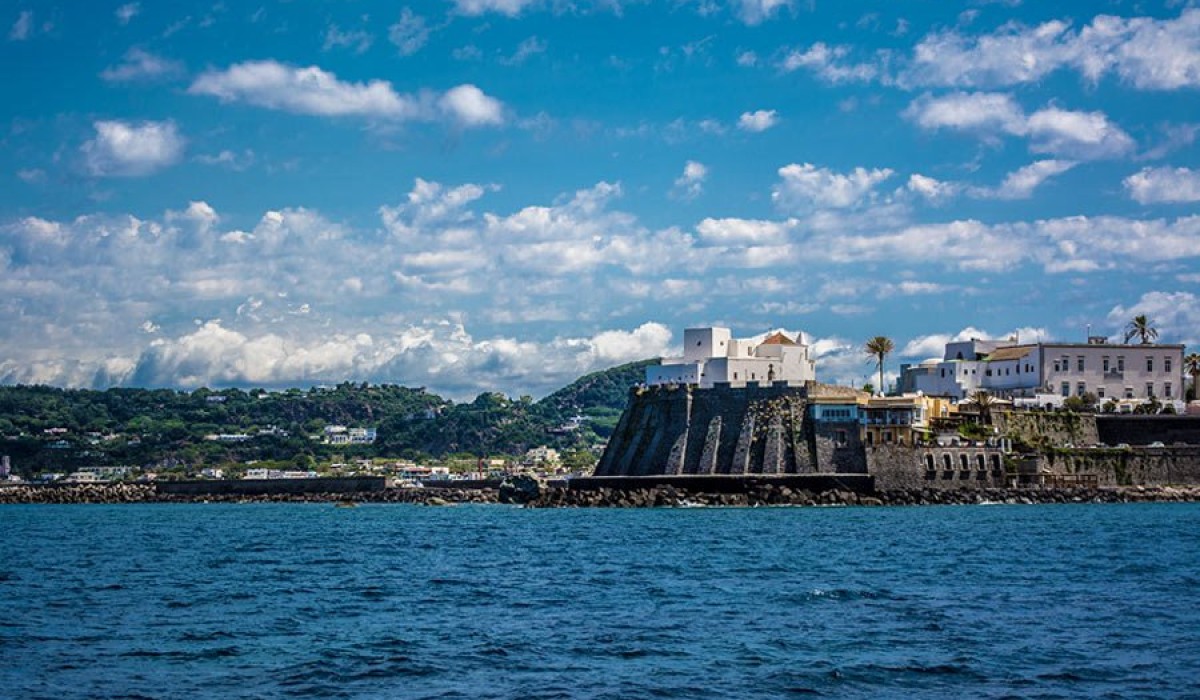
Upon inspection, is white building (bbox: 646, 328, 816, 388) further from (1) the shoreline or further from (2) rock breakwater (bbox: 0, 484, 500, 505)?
(2) rock breakwater (bbox: 0, 484, 500, 505)

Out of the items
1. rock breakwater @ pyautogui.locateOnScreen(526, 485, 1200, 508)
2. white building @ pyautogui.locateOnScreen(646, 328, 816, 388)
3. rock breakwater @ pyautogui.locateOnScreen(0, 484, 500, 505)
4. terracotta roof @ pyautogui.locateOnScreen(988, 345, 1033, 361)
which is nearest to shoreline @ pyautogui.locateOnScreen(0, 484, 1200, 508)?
rock breakwater @ pyautogui.locateOnScreen(526, 485, 1200, 508)

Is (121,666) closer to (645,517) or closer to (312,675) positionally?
(312,675)

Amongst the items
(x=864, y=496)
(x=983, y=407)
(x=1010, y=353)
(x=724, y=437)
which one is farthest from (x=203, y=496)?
(x=983, y=407)

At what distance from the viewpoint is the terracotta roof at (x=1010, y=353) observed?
96438 mm

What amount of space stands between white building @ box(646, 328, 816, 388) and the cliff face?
363 centimetres

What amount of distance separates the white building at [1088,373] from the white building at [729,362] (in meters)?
11.2

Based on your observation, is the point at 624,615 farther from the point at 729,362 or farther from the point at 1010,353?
the point at 1010,353

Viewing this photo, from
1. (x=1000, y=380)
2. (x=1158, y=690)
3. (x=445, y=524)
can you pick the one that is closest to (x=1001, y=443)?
(x=1000, y=380)

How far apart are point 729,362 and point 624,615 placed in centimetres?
5972

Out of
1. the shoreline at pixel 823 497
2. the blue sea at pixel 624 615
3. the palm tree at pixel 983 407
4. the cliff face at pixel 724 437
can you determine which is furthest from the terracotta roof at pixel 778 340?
the blue sea at pixel 624 615

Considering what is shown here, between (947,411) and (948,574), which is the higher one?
(947,411)

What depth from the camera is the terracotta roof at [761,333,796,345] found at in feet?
310

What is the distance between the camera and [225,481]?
423ft

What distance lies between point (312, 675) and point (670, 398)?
206 feet
